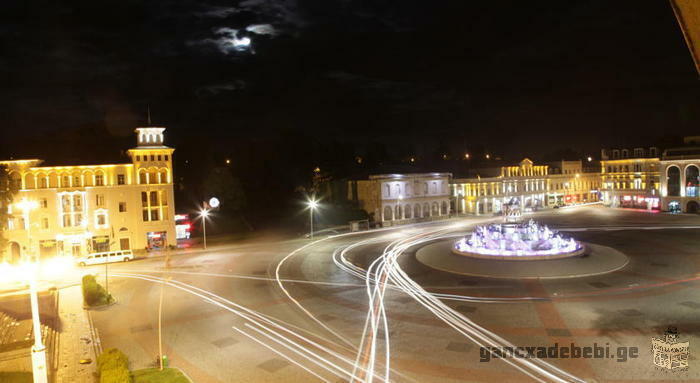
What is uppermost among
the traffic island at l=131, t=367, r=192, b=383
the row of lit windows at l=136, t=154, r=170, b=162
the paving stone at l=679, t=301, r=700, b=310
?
the row of lit windows at l=136, t=154, r=170, b=162

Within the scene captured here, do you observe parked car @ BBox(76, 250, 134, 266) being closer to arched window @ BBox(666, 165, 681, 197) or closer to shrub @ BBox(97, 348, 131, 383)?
shrub @ BBox(97, 348, 131, 383)

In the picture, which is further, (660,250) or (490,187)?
(490,187)

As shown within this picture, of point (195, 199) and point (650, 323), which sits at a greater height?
point (195, 199)

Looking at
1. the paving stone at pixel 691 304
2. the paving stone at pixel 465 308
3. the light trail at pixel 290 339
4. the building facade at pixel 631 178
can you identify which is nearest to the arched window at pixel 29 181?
the light trail at pixel 290 339

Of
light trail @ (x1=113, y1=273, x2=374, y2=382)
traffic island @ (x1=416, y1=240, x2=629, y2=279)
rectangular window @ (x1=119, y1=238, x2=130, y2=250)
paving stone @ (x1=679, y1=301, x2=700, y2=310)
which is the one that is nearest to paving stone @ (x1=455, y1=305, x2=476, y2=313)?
traffic island @ (x1=416, y1=240, x2=629, y2=279)

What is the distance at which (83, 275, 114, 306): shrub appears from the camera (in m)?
28.6

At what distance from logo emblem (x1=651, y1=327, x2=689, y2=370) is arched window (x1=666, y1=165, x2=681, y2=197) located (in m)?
75.3

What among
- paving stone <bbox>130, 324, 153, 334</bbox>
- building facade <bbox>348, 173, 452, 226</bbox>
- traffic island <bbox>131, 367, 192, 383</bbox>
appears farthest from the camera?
building facade <bbox>348, 173, 452, 226</bbox>

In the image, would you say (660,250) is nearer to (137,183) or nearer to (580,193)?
(137,183)

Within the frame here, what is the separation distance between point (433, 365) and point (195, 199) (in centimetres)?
6509

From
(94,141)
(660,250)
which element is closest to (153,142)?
(94,141)

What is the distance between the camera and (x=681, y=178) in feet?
254

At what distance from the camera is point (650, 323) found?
68.7 ft

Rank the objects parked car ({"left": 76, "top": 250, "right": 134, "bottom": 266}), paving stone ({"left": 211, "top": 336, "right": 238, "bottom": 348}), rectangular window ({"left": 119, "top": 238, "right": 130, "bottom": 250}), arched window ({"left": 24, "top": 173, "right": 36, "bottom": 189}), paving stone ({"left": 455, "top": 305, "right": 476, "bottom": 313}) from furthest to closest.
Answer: rectangular window ({"left": 119, "top": 238, "right": 130, "bottom": 250})
arched window ({"left": 24, "top": 173, "right": 36, "bottom": 189})
parked car ({"left": 76, "top": 250, "right": 134, "bottom": 266})
paving stone ({"left": 455, "top": 305, "right": 476, "bottom": 313})
paving stone ({"left": 211, "top": 336, "right": 238, "bottom": 348})
